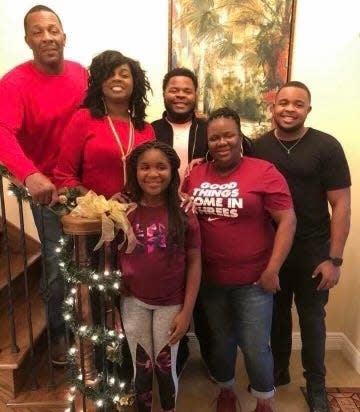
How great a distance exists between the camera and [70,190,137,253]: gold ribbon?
1.43m

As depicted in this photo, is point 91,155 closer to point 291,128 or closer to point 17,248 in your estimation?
point 291,128

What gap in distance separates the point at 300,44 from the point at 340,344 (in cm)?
205

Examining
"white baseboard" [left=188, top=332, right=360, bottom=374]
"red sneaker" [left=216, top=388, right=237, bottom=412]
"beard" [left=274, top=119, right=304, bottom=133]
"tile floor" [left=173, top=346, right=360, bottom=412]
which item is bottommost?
"tile floor" [left=173, top=346, right=360, bottom=412]

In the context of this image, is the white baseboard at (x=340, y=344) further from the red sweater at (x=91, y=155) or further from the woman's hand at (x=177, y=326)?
the red sweater at (x=91, y=155)

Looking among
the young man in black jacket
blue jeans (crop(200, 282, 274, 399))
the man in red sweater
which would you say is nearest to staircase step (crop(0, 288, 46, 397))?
the man in red sweater

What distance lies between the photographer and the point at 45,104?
73.1 inches

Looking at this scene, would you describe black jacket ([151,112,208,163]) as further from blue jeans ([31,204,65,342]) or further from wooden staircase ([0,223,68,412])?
wooden staircase ([0,223,68,412])

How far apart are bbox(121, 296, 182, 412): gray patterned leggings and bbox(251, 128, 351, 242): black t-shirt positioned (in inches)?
30.9

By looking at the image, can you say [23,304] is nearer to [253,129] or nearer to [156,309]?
[156,309]

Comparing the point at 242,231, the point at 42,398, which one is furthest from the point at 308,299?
the point at 42,398

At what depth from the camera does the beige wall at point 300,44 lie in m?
2.39

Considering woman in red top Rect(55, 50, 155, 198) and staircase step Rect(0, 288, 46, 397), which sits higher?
woman in red top Rect(55, 50, 155, 198)

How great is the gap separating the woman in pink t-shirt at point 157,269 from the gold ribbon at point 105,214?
122 mm

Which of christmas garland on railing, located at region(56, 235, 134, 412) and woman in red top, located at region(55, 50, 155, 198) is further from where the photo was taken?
woman in red top, located at region(55, 50, 155, 198)
